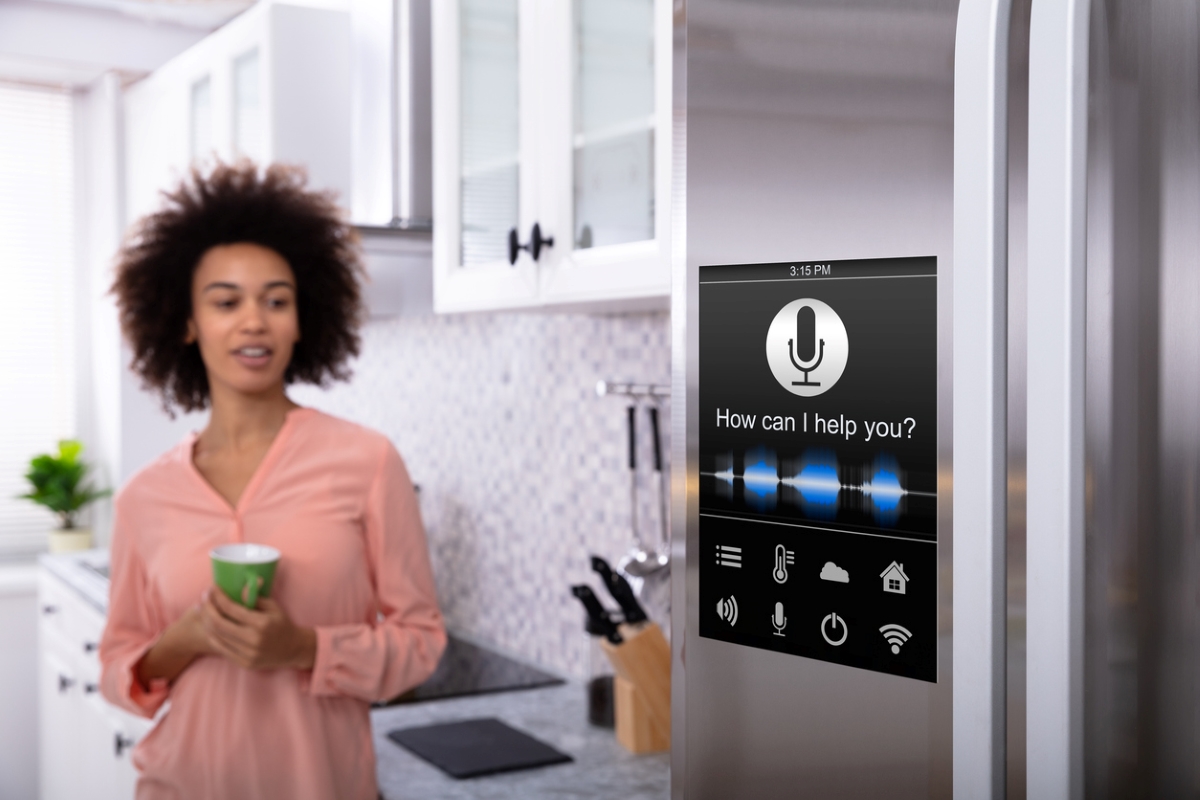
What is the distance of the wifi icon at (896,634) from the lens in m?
0.78

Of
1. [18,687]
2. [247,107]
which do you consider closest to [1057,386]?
[247,107]

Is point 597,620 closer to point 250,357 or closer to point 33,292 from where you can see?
point 250,357

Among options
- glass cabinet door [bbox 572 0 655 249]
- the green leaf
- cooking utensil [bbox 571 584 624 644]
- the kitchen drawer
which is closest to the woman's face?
glass cabinet door [bbox 572 0 655 249]

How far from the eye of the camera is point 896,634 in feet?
2.56

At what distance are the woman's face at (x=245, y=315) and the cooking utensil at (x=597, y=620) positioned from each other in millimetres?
580

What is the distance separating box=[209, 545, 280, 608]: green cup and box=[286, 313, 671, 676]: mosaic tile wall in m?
0.82

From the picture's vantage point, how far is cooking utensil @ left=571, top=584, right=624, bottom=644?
6.07 feet

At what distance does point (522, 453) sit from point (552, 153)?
0.99 m

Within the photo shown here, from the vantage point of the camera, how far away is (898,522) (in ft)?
2.54

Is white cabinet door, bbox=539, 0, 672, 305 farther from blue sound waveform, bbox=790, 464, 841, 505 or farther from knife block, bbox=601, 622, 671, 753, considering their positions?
blue sound waveform, bbox=790, 464, 841, 505

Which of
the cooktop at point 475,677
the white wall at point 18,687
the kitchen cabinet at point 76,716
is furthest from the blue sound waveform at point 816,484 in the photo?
the white wall at point 18,687

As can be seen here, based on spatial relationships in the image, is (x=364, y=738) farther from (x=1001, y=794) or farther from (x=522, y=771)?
(x=1001, y=794)

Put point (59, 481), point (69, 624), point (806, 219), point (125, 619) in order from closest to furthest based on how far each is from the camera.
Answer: point (806, 219)
point (125, 619)
point (69, 624)
point (59, 481)

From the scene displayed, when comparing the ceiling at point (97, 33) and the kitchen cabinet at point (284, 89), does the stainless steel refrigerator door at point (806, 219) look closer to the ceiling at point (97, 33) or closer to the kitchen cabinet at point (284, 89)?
the kitchen cabinet at point (284, 89)
